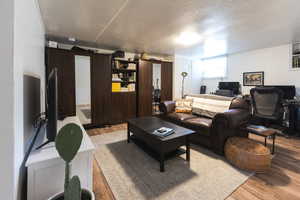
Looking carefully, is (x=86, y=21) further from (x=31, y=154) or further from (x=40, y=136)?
(x=31, y=154)

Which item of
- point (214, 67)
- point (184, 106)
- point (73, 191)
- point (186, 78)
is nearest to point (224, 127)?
point (184, 106)

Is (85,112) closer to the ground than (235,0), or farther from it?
closer to the ground

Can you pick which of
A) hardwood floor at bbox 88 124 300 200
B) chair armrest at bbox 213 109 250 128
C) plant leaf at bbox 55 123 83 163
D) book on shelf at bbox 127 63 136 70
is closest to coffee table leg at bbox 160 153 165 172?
hardwood floor at bbox 88 124 300 200

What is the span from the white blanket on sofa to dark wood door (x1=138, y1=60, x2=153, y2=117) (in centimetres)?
154

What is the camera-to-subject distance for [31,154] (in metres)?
1.13

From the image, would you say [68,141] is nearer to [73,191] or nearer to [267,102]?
[73,191]

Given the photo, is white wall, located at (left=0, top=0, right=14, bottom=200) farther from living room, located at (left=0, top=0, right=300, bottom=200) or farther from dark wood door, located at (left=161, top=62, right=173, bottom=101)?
dark wood door, located at (left=161, top=62, right=173, bottom=101)

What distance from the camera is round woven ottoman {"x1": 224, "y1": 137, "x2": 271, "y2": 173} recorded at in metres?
1.80

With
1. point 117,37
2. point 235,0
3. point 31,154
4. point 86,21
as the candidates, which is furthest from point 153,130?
point 117,37

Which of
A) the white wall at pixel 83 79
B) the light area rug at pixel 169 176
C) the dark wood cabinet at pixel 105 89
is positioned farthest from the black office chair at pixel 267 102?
the white wall at pixel 83 79

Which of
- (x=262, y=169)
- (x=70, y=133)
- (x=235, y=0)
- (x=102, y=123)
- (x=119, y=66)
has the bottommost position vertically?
(x=262, y=169)

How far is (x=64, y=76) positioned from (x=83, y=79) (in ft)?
1.33

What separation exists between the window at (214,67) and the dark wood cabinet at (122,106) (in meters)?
3.41

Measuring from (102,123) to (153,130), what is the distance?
214 centimetres
